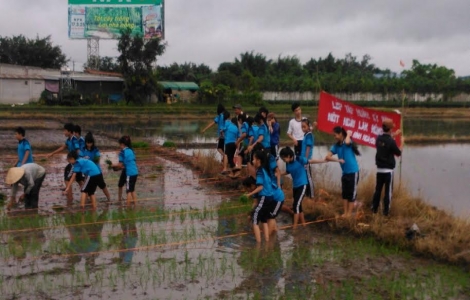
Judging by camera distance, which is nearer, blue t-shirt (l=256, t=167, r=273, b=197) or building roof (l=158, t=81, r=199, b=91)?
blue t-shirt (l=256, t=167, r=273, b=197)

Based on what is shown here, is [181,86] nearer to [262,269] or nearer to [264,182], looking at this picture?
[264,182]

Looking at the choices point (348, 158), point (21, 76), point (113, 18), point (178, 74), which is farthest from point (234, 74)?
point (348, 158)

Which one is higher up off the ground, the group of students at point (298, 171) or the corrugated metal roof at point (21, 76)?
the corrugated metal roof at point (21, 76)

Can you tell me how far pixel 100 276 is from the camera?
6105 mm

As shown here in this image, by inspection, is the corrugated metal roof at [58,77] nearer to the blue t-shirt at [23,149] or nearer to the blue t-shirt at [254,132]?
the blue t-shirt at [23,149]

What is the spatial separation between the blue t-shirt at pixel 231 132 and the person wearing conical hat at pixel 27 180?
419cm

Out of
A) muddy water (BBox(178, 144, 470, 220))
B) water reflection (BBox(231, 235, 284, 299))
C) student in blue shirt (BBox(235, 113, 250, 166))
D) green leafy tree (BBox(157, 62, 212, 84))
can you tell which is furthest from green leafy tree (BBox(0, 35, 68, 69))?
water reflection (BBox(231, 235, 284, 299))

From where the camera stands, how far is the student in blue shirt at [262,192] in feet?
24.2

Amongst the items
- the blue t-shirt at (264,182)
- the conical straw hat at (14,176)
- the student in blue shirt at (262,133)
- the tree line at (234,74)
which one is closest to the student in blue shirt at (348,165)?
the blue t-shirt at (264,182)

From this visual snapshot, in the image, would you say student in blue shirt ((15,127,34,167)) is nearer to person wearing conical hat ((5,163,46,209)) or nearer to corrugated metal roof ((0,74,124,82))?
person wearing conical hat ((5,163,46,209))

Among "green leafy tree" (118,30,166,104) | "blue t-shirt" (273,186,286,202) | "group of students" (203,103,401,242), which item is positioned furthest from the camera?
"green leafy tree" (118,30,166,104)

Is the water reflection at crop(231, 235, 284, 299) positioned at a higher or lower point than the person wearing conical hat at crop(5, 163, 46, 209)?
lower

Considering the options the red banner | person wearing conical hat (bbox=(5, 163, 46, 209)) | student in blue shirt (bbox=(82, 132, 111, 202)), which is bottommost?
person wearing conical hat (bbox=(5, 163, 46, 209))

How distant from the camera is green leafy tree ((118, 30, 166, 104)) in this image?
142 ft
